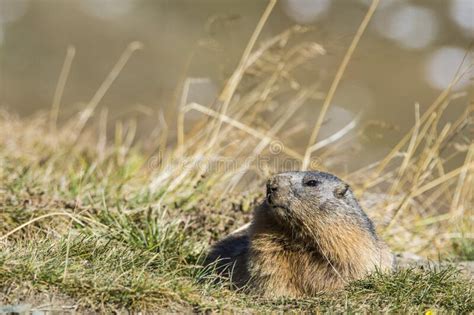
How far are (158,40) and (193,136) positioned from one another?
10837 mm

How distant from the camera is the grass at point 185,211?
14.5 ft

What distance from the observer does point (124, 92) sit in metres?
16.2

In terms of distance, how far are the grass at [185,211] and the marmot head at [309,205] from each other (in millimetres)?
470

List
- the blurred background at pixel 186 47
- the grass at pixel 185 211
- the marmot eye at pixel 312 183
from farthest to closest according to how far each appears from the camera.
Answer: the blurred background at pixel 186 47, the marmot eye at pixel 312 183, the grass at pixel 185 211

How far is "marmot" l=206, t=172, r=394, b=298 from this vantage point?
16.3ft

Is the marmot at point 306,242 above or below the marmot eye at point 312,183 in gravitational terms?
below

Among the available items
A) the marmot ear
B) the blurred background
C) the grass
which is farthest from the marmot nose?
the blurred background

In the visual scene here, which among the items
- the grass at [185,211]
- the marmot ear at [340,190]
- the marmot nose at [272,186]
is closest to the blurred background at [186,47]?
the grass at [185,211]

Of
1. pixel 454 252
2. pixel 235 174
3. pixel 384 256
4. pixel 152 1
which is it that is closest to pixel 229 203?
pixel 235 174

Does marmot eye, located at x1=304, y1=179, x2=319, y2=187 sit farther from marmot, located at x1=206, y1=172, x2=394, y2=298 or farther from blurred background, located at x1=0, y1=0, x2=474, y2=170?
blurred background, located at x1=0, y1=0, x2=474, y2=170

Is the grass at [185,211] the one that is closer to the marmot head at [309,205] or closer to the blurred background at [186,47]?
the marmot head at [309,205]

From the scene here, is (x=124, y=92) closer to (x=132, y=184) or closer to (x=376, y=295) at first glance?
(x=132, y=184)

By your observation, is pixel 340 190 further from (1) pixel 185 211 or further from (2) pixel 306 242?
(1) pixel 185 211

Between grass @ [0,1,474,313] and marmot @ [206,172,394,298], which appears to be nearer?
grass @ [0,1,474,313]
